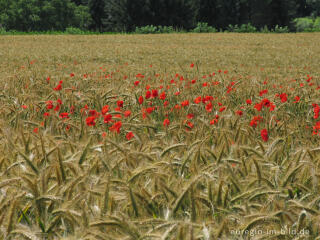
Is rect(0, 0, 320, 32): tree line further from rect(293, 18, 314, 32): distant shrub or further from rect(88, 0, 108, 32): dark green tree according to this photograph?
rect(88, 0, 108, 32): dark green tree

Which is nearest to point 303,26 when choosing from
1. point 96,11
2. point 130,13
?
point 130,13

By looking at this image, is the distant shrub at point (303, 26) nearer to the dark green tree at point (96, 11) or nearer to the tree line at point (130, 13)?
the tree line at point (130, 13)

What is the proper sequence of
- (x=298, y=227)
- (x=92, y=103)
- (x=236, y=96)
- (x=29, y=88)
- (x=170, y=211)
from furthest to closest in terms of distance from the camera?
(x=29, y=88) < (x=236, y=96) < (x=92, y=103) < (x=170, y=211) < (x=298, y=227)

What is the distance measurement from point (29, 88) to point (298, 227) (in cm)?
343

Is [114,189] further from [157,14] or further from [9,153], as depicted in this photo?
[157,14]

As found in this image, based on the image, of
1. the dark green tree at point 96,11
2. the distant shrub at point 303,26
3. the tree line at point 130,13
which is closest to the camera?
the distant shrub at point 303,26

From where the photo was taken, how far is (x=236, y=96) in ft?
12.0

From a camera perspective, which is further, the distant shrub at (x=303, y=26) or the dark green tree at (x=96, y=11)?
the dark green tree at (x=96, y=11)

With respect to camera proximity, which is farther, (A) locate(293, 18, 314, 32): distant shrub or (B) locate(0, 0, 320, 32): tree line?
(B) locate(0, 0, 320, 32): tree line

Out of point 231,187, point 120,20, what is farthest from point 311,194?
point 120,20

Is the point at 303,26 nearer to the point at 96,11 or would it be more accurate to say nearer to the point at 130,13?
the point at 130,13

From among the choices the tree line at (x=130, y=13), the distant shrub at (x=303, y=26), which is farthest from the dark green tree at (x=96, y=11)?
the distant shrub at (x=303, y=26)

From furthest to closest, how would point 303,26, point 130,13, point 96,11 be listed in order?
point 96,11 → point 303,26 → point 130,13

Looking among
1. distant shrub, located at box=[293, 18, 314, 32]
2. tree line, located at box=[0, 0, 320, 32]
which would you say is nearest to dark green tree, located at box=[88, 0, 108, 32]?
tree line, located at box=[0, 0, 320, 32]
